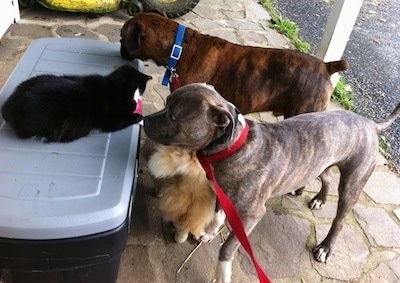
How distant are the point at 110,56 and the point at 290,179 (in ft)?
4.82

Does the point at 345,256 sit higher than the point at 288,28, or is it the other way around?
the point at 288,28

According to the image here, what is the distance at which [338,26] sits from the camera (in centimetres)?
396

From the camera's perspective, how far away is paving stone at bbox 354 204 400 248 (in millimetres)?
2912

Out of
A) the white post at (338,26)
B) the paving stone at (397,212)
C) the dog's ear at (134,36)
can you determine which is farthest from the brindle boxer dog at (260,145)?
the white post at (338,26)

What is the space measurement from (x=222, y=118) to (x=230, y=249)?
0.75 m

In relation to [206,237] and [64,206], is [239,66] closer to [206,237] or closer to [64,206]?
[206,237]

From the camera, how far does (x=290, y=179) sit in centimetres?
231

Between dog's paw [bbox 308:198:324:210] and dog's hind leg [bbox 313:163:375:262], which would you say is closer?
dog's hind leg [bbox 313:163:375:262]

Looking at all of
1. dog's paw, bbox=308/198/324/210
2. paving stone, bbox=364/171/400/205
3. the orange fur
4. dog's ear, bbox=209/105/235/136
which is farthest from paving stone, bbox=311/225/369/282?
dog's ear, bbox=209/105/235/136

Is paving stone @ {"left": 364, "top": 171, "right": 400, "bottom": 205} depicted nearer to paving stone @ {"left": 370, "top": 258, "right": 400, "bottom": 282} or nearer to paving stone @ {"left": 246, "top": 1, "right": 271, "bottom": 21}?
paving stone @ {"left": 370, "top": 258, "right": 400, "bottom": 282}

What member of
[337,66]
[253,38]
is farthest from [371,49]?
[337,66]

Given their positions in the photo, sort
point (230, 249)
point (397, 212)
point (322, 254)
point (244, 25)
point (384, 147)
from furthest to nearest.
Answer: point (244, 25) → point (384, 147) → point (397, 212) → point (322, 254) → point (230, 249)

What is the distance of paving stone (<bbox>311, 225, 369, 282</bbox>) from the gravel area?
1107mm

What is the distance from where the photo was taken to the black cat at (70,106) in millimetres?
2082
